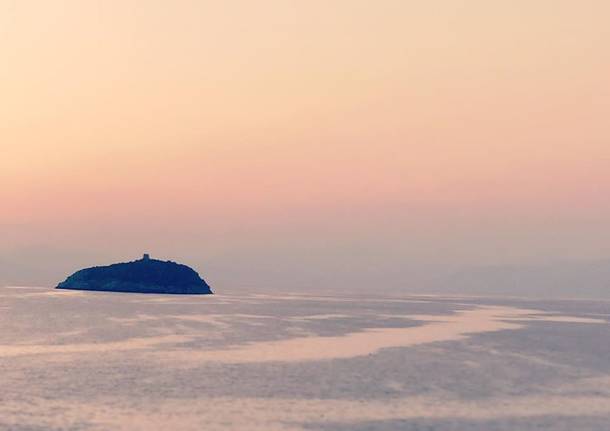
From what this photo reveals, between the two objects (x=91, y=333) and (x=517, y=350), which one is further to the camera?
(x=91, y=333)

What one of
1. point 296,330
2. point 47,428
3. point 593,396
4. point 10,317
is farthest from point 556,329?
point 47,428

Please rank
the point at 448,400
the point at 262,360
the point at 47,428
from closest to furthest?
the point at 47,428 → the point at 448,400 → the point at 262,360

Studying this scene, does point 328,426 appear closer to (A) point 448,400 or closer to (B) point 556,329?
(A) point 448,400

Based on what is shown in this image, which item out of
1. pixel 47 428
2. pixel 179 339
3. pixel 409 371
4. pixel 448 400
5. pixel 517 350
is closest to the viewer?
pixel 47 428

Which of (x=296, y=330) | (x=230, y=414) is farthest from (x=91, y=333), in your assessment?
(x=230, y=414)

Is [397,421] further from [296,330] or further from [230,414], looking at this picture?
[296,330]

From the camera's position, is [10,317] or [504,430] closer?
[504,430]

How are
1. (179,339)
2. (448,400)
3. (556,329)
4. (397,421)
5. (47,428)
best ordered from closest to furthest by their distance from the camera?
1. (47,428)
2. (397,421)
3. (448,400)
4. (179,339)
5. (556,329)

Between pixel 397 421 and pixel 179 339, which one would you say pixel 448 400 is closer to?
pixel 397 421

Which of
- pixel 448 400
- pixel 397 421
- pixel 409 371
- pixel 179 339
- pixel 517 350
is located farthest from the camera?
pixel 179 339
